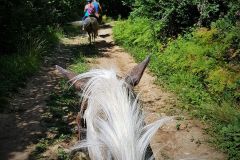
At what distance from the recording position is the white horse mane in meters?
1.83

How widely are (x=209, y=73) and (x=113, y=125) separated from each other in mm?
7074

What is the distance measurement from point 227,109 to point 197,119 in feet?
2.37

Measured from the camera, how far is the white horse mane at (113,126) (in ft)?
5.99

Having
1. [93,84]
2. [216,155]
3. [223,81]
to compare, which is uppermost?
[93,84]

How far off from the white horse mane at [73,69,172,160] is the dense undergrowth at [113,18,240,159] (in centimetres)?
424

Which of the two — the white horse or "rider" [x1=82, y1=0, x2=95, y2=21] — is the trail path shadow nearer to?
"rider" [x1=82, y1=0, x2=95, y2=21]

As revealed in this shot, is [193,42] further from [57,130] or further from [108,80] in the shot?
[108,80]

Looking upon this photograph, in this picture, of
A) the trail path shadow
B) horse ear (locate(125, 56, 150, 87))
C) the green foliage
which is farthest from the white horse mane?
the trail path shadow

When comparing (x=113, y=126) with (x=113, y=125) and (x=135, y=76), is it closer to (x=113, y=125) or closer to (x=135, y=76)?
(x=113, y=125)

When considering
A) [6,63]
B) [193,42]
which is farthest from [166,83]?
[6,63]

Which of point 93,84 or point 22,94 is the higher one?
point 93,84

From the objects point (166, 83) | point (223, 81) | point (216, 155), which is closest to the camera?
point (216, 155)

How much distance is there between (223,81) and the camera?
789cm

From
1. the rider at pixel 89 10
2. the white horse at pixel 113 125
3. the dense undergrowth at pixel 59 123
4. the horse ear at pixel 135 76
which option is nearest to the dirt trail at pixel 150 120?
the dense undergrowth at pixel 59 123
